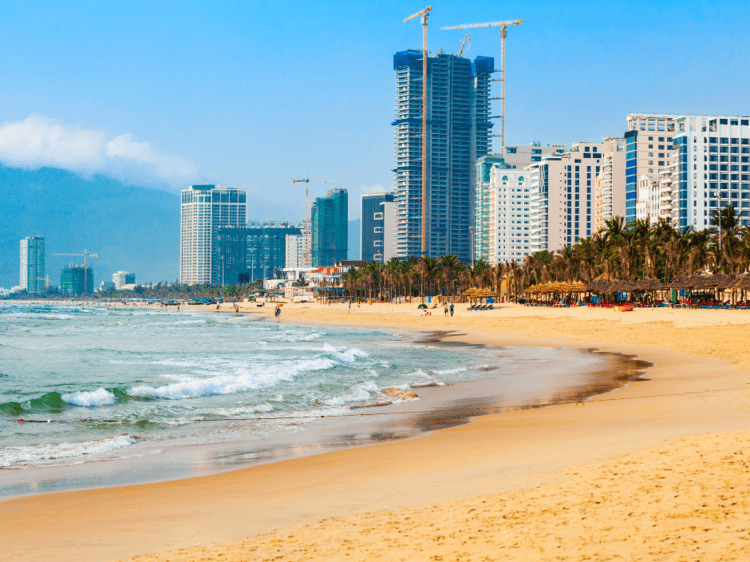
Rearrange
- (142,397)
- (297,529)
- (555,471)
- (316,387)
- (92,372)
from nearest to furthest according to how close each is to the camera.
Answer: (297,529), (555,471), (142,397), (316,387), (92,372)

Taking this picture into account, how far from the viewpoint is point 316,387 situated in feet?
71.5

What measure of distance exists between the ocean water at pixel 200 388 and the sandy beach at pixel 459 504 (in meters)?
3.07

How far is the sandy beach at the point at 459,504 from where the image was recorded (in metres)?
6.08

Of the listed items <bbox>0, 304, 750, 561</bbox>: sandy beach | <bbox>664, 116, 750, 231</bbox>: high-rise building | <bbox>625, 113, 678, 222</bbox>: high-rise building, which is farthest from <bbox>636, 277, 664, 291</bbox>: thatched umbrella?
<bbox>625, 113, 678, 222</bbox>: high-rise building

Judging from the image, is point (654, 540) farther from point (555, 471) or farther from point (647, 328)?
point (647, 328)

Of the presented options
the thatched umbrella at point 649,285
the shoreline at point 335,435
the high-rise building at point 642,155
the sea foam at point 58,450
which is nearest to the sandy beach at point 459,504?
the shoreline at point 335,435

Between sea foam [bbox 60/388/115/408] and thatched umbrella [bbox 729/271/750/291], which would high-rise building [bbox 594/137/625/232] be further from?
sea foam [bbox 60/388/115/408]

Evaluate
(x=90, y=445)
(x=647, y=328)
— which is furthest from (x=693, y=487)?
(x=647, y=328)

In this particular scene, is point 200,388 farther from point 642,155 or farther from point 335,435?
point 642,155

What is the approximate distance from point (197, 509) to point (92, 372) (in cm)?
1938

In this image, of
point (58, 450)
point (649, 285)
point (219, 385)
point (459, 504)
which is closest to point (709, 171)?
point (649, 285)

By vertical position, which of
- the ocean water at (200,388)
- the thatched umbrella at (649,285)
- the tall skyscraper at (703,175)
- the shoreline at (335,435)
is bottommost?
the ocean water at (200,388)

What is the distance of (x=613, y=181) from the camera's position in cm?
17575

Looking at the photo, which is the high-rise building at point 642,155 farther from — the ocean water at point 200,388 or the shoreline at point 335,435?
the shoreline at point 335,435
